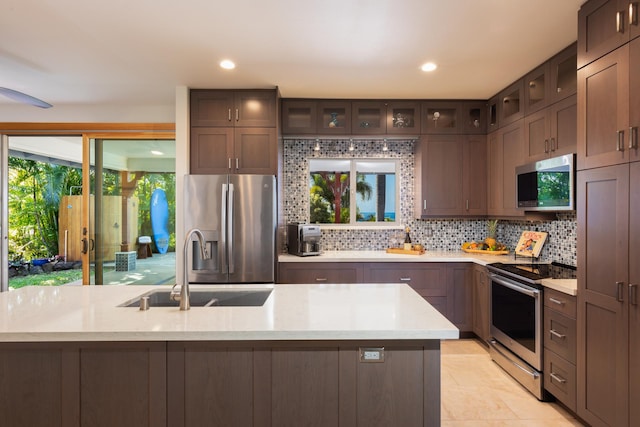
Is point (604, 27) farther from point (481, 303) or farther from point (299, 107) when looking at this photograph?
point (299, 107)

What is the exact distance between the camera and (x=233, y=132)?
346 centimetres

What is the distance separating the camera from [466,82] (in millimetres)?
3314

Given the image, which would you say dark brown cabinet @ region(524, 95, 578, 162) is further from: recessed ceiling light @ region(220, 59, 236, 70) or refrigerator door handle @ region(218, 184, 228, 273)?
refrigerator door handle @ region(218, 184, 228, 273)

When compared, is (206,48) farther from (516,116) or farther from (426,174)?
(516,116)

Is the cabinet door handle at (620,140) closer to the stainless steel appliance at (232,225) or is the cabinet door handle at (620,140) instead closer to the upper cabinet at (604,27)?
the upper cabinet at (604,27)

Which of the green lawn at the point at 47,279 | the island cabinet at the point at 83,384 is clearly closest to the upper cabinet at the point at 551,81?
the island cabinet at the point at 83,384

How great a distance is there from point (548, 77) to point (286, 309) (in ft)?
9.38

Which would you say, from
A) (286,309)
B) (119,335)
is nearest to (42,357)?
(119,335)

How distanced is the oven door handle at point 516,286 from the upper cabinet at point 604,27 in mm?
1532

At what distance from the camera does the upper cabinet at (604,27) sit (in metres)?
1.78

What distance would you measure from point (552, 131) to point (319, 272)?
2.40 meters

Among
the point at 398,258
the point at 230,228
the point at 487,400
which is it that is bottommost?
the point at 487,400

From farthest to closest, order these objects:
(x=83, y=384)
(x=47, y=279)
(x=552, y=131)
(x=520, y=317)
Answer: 1. (x=47, y=279)
2. (x=552, y=131)
3. (x=520, y=317)
4. (x=83, y=384)

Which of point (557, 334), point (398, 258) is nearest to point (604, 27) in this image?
point (557, 334)
